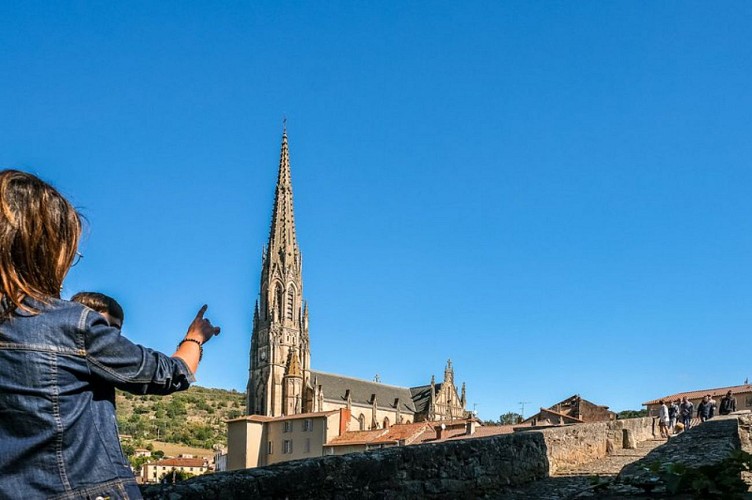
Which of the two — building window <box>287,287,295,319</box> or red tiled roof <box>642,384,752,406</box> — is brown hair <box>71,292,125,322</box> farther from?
building window <box>287,287,295,319</box>

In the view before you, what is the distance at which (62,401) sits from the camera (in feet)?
6.53

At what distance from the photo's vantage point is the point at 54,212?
210 cm

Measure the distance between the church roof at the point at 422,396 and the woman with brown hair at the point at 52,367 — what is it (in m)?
98.7

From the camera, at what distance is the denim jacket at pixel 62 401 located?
1.92 m

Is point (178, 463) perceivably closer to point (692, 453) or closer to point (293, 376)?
point (293, 376)

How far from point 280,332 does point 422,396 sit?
26490 millimetres

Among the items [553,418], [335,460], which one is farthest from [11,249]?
[553,418]

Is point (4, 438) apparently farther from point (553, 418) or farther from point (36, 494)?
point (553, 418)

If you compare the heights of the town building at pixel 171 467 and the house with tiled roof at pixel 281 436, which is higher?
the house with tiled roof at pixel 281 436

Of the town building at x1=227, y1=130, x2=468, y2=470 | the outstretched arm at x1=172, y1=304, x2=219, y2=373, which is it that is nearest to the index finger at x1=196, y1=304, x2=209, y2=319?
the outstretched arm at x1=172, y1=304, x2=219, y2=373

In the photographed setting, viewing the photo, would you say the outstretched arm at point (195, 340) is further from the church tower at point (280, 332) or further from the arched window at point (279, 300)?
the arched window at point (279, 300)

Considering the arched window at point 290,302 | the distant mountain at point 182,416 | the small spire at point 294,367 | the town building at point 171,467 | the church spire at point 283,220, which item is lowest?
the town building at point 171,467

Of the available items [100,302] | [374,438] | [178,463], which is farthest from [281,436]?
[100,302]

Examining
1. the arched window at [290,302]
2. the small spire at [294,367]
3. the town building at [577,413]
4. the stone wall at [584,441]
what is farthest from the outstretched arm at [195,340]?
the arched window at [290,302]
